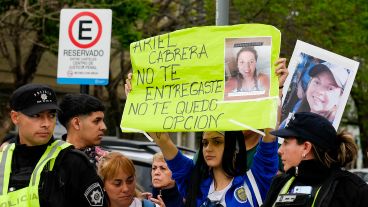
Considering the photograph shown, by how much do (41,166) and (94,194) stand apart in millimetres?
349

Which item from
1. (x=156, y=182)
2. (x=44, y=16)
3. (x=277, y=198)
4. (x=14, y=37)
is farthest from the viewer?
(x=14, y=37)

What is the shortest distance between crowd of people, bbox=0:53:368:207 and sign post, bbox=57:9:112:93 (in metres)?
3.55

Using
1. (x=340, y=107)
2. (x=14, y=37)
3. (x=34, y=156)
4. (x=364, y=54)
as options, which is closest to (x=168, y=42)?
(x=34, y=156)

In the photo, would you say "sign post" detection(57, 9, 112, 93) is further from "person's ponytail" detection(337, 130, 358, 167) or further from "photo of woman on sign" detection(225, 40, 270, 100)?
"person's ponytail" detection(337, 130, 358, 167)

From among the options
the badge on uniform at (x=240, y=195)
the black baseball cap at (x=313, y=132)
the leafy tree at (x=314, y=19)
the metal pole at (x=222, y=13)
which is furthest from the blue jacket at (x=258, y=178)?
the leafy tree at (x=314, y=19)

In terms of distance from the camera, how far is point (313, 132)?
17.9ft

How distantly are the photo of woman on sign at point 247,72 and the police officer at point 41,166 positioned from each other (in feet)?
3.24

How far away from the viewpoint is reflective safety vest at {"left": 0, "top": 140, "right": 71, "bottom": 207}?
5.43m

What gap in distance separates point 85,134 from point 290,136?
1937 millimetres

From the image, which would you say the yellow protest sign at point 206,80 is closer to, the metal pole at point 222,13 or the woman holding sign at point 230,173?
the woman holding sign at point 230,173

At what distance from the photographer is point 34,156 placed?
5.64 m

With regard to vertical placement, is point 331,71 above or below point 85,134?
above

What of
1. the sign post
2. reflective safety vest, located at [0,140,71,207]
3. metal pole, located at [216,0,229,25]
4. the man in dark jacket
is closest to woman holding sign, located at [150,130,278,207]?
reflective safety vest, located at [0,140,71,207]

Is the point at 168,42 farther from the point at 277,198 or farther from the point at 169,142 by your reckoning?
the point at 277,198
